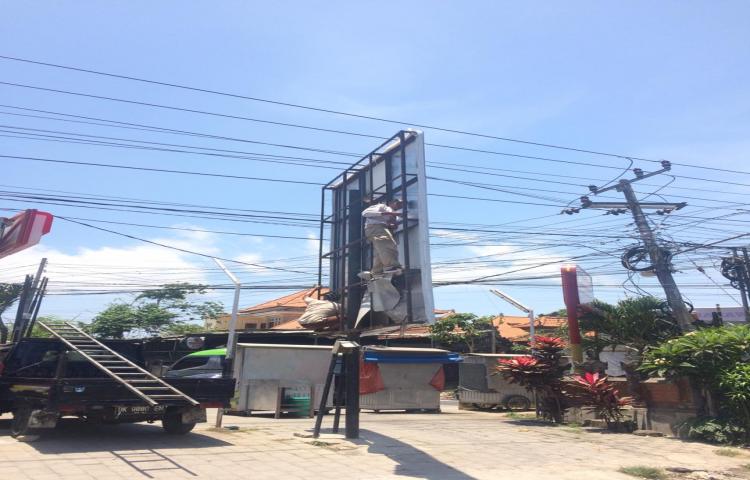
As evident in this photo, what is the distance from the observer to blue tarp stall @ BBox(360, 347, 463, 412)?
1675 centimetres

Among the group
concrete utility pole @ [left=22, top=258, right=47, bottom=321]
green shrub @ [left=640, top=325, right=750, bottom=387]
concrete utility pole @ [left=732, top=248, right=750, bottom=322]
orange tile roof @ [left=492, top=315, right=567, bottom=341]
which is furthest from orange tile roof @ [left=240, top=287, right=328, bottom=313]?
green shrub @ [left=640, top=325, right=750, bottom=387]

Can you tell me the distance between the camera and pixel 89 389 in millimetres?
8258

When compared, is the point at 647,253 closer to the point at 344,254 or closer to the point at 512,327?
the point at 344,254

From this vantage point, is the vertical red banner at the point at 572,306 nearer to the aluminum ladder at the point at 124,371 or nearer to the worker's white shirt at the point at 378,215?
the worker's white shirt at the point at 378,215

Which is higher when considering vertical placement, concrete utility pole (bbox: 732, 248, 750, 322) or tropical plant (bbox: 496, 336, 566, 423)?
concrete utility pole (bbox: 732, 248, 750, 322)

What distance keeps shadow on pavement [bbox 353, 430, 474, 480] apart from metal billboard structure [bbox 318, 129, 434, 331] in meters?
1.92

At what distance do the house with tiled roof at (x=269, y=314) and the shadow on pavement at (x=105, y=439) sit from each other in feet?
98.6

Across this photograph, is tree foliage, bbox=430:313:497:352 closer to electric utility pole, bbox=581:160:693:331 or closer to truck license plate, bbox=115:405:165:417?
electric utility pole, bbox=581:160:693:331

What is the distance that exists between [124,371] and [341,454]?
3.98m

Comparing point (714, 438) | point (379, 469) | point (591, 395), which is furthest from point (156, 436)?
point (714, 438)

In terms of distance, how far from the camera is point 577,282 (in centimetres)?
1645

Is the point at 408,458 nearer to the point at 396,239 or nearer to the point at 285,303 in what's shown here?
the point at 396,239

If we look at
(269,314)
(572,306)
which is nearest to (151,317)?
(269,314)

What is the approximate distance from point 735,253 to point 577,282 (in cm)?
1415
